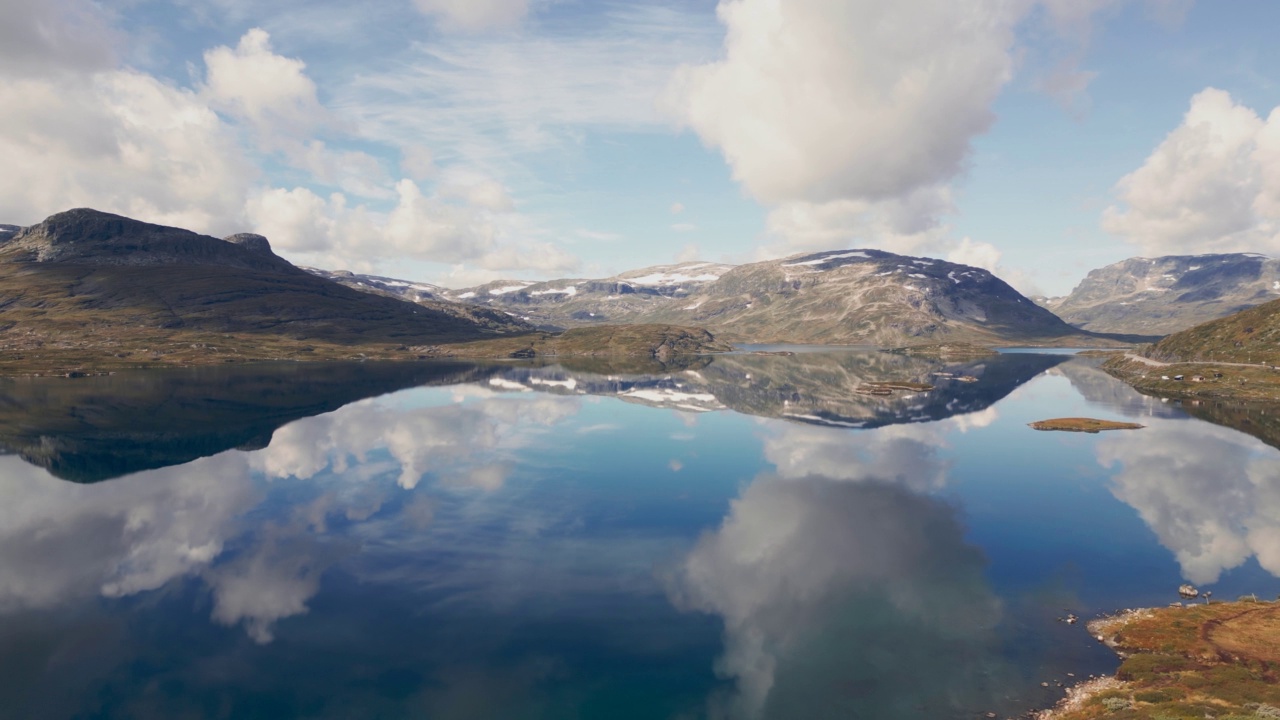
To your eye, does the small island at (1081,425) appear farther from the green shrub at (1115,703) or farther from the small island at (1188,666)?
the green shrub at (1115,703)

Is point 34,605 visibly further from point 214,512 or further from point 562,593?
point 562,593

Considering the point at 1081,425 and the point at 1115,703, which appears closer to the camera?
the point at 1115,703

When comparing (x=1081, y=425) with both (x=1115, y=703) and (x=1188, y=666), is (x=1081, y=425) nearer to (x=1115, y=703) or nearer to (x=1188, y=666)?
(x=1188, y=666)

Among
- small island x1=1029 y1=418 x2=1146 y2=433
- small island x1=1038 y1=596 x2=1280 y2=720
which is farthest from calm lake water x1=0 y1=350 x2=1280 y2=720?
small island x1=1029 y1=418 x2=1146 y2=433

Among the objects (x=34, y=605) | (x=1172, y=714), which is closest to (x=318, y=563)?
(x=34, y=605)

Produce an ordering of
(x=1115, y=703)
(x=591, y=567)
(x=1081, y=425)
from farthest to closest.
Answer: (x=1081, y=425) → (x=591, y=567) → (x=1115, y=703)

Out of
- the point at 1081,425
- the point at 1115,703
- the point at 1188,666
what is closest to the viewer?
the point at 1115,703

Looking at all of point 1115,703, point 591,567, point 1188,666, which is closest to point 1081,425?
point 1188,666
